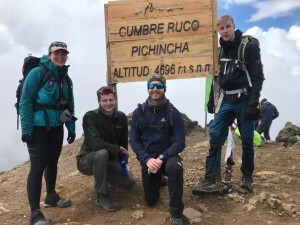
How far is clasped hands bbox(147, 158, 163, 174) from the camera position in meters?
6.13

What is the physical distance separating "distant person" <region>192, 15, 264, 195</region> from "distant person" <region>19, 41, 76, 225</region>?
9.36 feet

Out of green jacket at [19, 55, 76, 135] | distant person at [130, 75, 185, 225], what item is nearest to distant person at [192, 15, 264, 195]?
distant person at [130, 75, 185, 225]

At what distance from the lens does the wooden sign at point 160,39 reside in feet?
26.0

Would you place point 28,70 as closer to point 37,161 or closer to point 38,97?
point 38,97

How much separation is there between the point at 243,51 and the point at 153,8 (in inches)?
89.9

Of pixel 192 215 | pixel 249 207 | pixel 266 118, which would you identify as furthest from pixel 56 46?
pixel 266 118

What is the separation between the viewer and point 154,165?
20.1 ft

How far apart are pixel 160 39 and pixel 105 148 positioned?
2.72 meters

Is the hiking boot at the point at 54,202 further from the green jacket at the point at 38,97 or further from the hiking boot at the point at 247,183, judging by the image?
the hiking boot at the point at 247,183

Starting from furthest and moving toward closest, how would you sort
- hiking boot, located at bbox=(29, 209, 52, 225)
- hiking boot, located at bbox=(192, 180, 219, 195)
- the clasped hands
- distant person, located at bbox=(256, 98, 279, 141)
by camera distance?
distant person, located at bbox=(256, 98, 279, 141) < hiking boot, located at bbox=(192, 180, 219, 195) < hiking boot, located at bbox=(29, 209, 52, 225) < the clasped hands

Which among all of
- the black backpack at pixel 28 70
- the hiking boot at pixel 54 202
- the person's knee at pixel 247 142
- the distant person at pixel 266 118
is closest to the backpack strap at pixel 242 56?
the person's knee at pixel 247 142

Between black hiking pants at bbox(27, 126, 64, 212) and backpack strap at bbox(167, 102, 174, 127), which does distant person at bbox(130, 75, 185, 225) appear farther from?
black hiking pants at bbox(27, 126, 64, 212)

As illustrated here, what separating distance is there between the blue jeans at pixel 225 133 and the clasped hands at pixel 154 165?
1.52 metres

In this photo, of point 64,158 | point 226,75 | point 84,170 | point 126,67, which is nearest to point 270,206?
point 226,75
